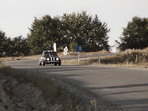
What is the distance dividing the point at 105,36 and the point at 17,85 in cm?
7652

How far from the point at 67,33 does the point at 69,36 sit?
26.5 inches

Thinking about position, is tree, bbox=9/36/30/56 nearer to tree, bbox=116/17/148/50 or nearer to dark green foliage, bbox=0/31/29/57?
dark green foliage, bbox=0/31/29/57

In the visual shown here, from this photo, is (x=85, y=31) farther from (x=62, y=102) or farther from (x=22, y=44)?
(x=62, y=102)

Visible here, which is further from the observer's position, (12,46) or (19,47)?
(19,47)

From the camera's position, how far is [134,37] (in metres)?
86.1

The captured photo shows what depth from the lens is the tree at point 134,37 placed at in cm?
8569

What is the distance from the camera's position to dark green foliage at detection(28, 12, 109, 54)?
87.7 meters

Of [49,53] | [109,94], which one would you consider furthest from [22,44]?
[109,94]

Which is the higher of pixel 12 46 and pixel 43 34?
pixel 43 34

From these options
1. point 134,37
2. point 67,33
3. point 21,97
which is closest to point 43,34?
point 67,33

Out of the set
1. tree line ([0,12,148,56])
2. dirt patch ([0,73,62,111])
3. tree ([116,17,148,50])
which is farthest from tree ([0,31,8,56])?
dirt patch ([0,73,62,111])

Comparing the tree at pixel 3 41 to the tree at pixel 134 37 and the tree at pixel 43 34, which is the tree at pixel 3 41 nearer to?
the tree at pixel 43 34

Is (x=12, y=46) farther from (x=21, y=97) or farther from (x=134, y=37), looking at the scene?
(x=21, y=97)

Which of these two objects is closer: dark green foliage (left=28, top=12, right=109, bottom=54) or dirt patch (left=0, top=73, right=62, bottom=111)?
dirt patch (left=0, top=73, right=62, bottom=111)
